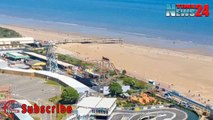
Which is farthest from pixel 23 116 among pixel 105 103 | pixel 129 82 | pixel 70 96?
pixel 129 82

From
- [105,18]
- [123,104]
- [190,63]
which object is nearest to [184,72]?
[190,63]

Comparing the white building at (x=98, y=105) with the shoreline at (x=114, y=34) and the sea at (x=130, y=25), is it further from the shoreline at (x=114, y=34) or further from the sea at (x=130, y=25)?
the sea at (x=130, y=25)

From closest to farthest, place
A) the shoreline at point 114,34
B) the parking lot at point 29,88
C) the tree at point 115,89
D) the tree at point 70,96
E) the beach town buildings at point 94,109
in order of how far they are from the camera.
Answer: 1. the beach town buildings at point 94,109
2. the tree at point 70,96
3. the parking lot at point 29,88
4. the tree at point 115,89
5. the shoreline at point 114,34

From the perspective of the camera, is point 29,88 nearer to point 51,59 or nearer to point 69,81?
point 69,81

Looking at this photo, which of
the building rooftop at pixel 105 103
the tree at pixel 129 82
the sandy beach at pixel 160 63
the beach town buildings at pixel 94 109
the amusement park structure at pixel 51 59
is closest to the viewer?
the beach town buildings at pixel 94 109

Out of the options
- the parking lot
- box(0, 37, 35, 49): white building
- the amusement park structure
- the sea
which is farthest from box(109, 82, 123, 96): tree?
the sea

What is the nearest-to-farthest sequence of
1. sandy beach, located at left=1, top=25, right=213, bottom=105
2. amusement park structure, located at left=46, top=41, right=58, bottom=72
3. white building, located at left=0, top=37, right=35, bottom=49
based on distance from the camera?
1. amusement park structure, located at left=46, top=41, right=58, bottom=72
2. sandy beach, located at left=1, top=25, right=213, bottom=105
3. white building, located at left=0, top=37, right=35, bottom=49

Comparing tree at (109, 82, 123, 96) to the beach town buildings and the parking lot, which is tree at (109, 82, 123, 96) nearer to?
the beach town buildings

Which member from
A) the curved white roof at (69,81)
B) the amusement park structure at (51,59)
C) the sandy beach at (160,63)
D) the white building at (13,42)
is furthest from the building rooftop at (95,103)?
the white building at (13,42)
